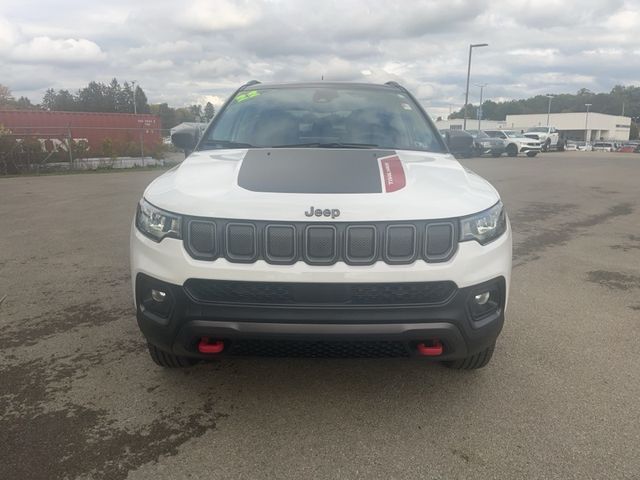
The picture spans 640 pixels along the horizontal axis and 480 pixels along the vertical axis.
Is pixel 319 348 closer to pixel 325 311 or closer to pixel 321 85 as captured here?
pixel 325 311

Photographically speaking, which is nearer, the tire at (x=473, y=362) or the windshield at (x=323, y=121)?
the tire at (x=473, y=362)

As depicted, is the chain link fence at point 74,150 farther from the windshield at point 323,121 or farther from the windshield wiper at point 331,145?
the windshield wiper at point 331,145

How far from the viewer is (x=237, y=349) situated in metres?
2.54

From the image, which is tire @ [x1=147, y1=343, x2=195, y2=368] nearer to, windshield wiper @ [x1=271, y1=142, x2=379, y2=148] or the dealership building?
windshield wiper @ [x1=271, y1=142, x2=379, y2=148]

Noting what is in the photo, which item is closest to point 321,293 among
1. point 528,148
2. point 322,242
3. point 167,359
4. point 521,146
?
point 322,242

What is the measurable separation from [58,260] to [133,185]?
334 inches

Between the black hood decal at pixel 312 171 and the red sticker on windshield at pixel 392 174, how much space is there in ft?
0.11

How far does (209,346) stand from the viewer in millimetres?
2555

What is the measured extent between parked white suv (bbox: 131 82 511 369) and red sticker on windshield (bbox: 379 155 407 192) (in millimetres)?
11

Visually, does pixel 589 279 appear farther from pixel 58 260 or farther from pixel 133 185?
pixel 133 185

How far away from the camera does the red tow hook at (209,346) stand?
2.55 m

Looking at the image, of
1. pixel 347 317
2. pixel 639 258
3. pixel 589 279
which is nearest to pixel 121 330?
pixel 347 317

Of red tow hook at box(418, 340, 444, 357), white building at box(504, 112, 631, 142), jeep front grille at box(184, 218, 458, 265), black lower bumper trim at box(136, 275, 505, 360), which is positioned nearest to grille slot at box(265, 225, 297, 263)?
jeep front grille at box(184, 218, 458, 265)

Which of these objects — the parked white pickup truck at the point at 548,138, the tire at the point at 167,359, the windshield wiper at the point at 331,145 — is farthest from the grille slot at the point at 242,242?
the parked white pickup truck at the point at 548,138
